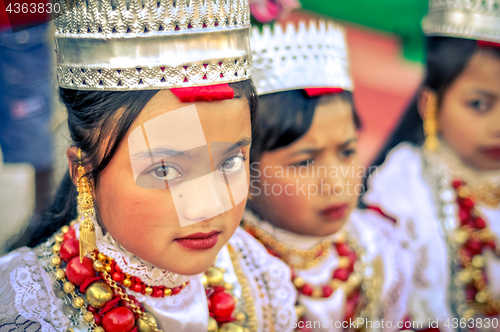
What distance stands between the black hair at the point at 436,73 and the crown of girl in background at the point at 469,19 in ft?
0.12

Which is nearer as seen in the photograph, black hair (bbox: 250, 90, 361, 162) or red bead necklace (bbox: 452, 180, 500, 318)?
black hair (bbox: 250, 90, 361, 162)

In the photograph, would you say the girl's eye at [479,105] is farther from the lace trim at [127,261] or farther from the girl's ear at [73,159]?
the girl's ear at [73,159]

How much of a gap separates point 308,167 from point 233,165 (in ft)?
1.23

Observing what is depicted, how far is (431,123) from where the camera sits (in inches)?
72.8

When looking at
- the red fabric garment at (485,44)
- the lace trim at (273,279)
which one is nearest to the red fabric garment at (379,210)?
the lace trim at (273,279)

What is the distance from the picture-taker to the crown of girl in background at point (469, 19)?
1620mm

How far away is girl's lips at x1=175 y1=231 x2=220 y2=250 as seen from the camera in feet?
2.96

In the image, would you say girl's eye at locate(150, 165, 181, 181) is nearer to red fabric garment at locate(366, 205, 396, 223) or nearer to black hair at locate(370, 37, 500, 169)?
red fabric garment at locate(366, 205, 396, 223)

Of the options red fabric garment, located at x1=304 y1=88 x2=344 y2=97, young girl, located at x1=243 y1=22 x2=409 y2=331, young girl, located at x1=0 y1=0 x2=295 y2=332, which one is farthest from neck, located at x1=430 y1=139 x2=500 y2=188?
young girl, located at x1=0 y1=0 x2=295 y2=332

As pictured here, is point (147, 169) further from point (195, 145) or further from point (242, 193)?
point (242, 193)

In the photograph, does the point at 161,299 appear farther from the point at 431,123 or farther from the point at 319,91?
the point at 431,123

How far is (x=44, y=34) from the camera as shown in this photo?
5.04 feet

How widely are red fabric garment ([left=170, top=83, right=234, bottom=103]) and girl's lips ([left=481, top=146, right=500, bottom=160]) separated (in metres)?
1.26

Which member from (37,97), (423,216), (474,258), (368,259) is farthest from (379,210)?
(37,97)
